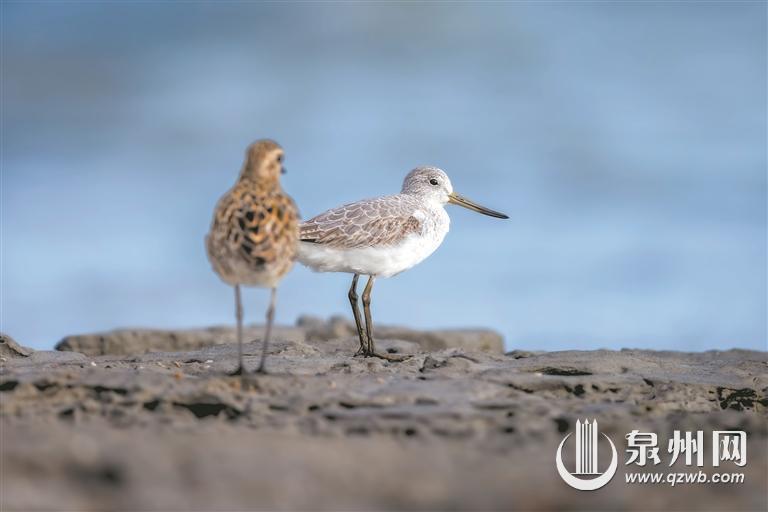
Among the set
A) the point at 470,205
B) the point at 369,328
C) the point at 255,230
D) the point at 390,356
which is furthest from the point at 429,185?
the point at 255,230

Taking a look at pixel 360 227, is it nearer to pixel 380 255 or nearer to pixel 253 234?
pixel 380 255

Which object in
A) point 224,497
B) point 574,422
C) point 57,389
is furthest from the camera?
point 57,389

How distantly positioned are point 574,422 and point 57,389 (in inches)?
123

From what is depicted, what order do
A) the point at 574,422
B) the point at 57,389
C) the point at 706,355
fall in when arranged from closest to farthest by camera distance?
the point at 574,422, the point at 57,389, the point at 706,355

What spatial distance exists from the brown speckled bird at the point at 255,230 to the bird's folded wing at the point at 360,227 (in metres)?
2.76

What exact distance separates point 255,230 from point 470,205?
18.4 ft

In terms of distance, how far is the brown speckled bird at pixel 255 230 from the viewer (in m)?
6.61

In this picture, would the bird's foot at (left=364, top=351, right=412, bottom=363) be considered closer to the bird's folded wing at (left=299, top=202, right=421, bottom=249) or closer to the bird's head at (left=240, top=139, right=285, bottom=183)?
the bird's folded wing at (left=299, top=202, right=421, bottom=249)

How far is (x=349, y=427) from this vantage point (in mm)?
5777

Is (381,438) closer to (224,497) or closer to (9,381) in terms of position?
(224,497)

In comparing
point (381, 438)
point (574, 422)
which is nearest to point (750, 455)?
point (574, 422)

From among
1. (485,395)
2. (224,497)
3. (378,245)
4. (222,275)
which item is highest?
(378,245)

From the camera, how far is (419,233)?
10.3 m

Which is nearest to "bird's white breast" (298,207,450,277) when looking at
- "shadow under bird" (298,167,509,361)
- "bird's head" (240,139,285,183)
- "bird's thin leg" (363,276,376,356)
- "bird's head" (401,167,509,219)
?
"shadow under bird" (298,167,509,361)
